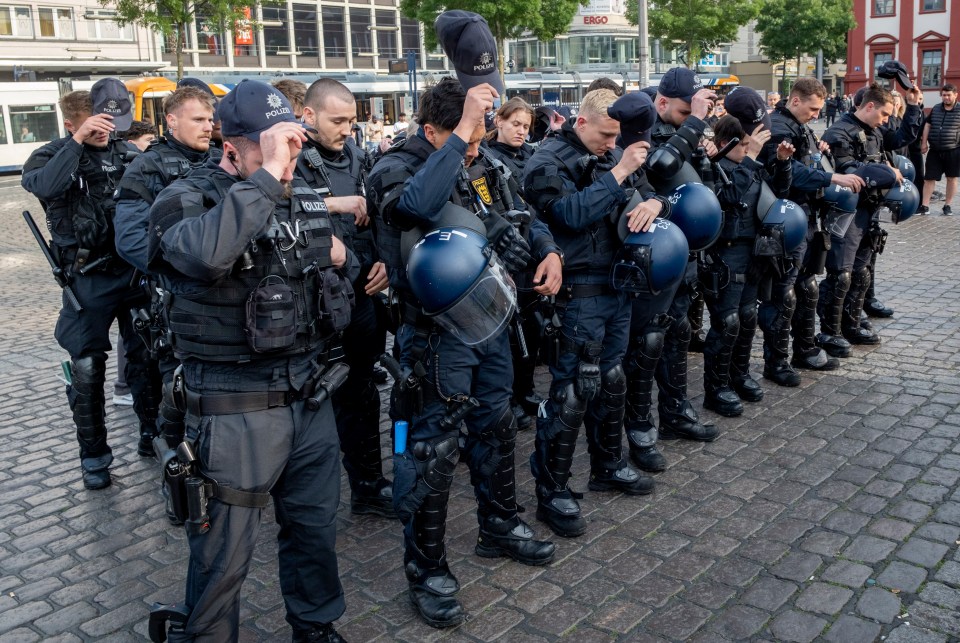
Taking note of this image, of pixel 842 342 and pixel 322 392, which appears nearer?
pixel 322 392

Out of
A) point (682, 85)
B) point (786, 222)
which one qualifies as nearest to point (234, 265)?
point (682, 85)

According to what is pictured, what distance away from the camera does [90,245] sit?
5188mm

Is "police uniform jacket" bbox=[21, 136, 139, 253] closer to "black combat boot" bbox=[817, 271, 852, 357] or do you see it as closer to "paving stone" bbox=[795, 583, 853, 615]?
"paving stone" bbox=[795, 583, 853, 615]

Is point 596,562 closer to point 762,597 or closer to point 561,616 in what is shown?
point 561,616

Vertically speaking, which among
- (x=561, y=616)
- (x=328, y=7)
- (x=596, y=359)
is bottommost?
(x=561, y=616)

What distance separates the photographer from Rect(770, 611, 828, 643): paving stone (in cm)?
356

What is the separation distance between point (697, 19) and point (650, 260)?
134 ft

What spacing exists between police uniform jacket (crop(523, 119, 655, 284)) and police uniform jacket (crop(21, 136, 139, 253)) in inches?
97.9

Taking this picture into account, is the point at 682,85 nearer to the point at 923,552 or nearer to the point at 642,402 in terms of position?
the point at 642,402

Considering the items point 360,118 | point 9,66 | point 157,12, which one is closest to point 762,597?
point 157,12

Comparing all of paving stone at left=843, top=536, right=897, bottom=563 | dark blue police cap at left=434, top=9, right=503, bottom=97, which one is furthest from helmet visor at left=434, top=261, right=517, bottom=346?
paving stone at left=843, top=536, right=897, bottom=563

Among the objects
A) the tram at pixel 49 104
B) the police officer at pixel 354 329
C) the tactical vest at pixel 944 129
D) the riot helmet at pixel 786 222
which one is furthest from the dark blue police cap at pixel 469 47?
the tram at pixel 49 104

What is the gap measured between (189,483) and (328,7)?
201 ft

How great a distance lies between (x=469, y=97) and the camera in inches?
139
